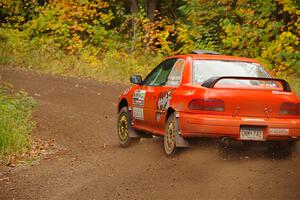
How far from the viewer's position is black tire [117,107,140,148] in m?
11.7

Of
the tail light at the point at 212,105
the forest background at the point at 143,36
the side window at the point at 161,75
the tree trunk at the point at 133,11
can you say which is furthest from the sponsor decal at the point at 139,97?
the tree trunk at the point at 133,11

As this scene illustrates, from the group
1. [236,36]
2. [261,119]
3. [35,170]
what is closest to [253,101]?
[261,119]

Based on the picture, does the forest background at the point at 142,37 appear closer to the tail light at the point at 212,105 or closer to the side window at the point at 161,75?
the side window at the point at 161,75

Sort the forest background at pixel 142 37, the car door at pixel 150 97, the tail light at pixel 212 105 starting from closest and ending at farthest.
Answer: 1. the tail light at pixel 212 105
2. the car door at pixel 150 97
3. the forest background at pixel 142 37

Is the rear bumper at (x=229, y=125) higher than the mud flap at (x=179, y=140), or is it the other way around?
the rear bumper at (x=229, y=125)

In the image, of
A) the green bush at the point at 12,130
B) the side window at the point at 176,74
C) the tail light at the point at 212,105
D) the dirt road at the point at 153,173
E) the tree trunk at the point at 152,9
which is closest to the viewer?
the dirt road at the point at 153,173

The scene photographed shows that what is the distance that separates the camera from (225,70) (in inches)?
393

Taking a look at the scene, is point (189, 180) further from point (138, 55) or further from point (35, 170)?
point (138, 55)

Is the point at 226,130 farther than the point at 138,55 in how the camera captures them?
No

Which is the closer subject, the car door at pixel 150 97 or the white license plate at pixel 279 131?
the white license plate at pixel 279 131

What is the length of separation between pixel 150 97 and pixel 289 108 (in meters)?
2.33

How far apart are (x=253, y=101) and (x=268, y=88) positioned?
390 millimetres

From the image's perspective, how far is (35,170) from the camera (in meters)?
10.2

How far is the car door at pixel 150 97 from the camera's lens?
10602 mm
